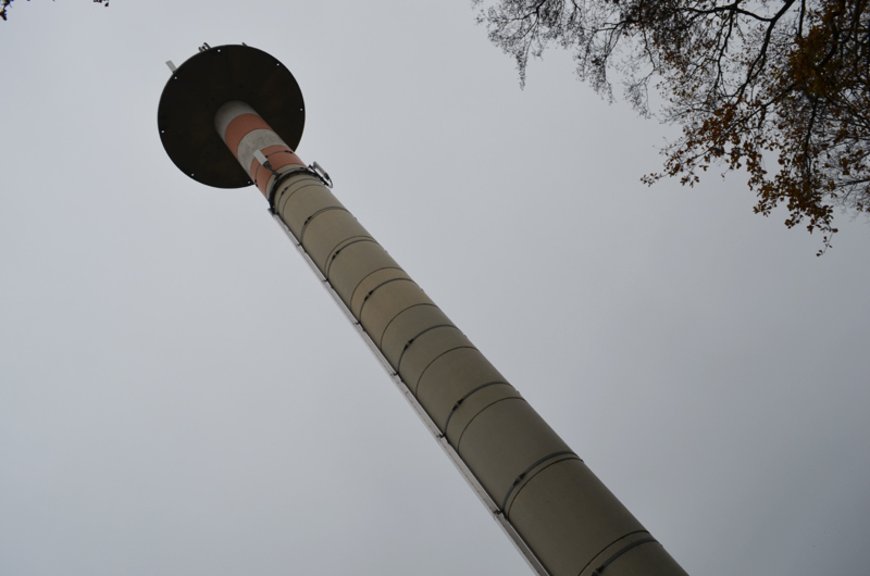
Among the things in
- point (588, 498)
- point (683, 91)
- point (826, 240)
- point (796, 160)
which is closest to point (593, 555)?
point (588, 498)

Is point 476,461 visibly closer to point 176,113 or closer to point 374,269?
point 374,269

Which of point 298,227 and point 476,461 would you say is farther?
point 298,227

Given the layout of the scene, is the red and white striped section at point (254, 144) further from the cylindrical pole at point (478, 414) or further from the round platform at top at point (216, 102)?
the cylindrical pole at point (478, 414)

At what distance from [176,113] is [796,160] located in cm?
1431

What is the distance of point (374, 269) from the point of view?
10.9 metres

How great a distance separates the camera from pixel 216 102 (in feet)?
52.3

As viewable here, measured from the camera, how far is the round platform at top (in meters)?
15.3

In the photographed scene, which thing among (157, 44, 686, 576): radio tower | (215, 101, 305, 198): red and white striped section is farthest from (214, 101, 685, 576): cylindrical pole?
(215, 101, 305, 198): red and white striped section

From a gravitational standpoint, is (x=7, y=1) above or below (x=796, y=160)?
above

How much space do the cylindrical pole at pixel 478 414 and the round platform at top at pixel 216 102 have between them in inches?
168

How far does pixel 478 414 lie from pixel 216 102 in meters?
12.2

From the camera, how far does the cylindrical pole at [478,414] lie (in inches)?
259

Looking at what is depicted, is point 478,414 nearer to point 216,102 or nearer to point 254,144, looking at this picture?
point 254,144

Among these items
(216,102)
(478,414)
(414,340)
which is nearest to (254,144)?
(216,102)
